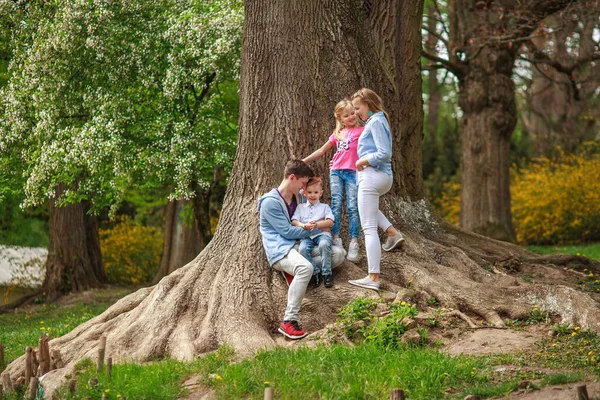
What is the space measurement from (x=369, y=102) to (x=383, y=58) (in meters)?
2.10

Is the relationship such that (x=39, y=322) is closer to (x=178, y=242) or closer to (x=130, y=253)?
(x=178, y=242)

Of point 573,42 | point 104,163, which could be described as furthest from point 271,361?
point 573,42

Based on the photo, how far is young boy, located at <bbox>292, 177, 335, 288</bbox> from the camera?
7.91 metres

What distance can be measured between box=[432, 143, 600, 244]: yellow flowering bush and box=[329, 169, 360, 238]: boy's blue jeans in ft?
Result: 43.8

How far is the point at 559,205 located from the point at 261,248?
14.3m

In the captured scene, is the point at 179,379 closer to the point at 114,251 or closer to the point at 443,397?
the point at 443,397

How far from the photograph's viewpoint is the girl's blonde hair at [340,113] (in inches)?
328

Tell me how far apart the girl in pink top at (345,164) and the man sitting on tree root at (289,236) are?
460 mm

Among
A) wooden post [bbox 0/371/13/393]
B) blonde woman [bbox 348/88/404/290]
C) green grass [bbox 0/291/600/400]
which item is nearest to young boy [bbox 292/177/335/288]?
blonde woman [bbox 348/88/404/290]

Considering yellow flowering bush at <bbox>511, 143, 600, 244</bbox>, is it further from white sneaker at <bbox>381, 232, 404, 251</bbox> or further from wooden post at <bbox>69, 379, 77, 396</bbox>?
wooden post at <bbox>69, 379, 77, 396</bbox>

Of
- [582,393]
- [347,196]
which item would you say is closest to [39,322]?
[347,196]

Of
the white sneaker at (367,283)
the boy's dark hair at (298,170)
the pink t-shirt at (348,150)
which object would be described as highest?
the pink t-shirt at (348,150)

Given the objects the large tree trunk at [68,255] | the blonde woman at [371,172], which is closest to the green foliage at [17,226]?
the large tree trunk at [68,255]

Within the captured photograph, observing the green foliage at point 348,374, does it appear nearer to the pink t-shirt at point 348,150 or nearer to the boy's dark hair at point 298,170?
the boy's dark hair at point 298,170
